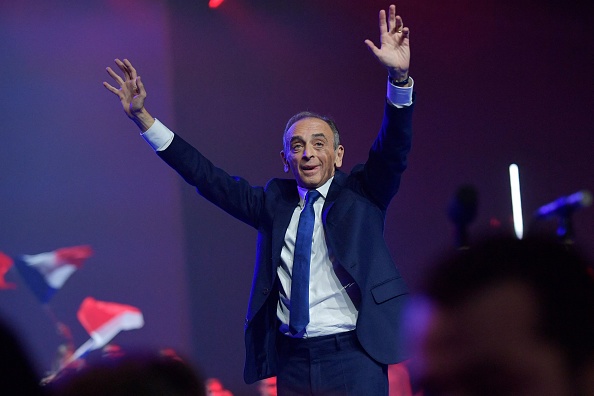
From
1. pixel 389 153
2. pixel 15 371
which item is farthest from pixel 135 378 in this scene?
pixel 389 153

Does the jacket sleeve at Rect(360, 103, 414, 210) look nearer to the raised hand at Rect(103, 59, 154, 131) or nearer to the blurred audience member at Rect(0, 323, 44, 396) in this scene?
the raised hand at Rect(103, 59, 154, 131)

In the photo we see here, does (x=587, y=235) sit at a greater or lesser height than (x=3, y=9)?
lesser

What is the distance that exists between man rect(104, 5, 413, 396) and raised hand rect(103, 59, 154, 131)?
0.33ft

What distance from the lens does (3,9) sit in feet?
14.3

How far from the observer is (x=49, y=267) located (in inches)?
172

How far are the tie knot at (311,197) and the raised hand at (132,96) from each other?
2.19 ft

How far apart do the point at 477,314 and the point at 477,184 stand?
14.1ft

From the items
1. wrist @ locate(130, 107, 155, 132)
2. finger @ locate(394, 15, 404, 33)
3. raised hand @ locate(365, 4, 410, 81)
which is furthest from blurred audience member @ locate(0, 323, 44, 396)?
wrist @ locate(130, 107, 155, 132)

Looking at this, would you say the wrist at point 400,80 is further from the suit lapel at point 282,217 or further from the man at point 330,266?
the suit lapel at point 282,217

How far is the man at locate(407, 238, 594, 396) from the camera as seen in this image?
0.58 meters

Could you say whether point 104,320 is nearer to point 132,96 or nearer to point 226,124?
point 226,124

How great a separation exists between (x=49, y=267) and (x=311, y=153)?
2183 millimetres

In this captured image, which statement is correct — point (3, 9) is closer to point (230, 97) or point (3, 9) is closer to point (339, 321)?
point (230, 97)

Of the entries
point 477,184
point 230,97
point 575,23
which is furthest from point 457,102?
point 230,97
